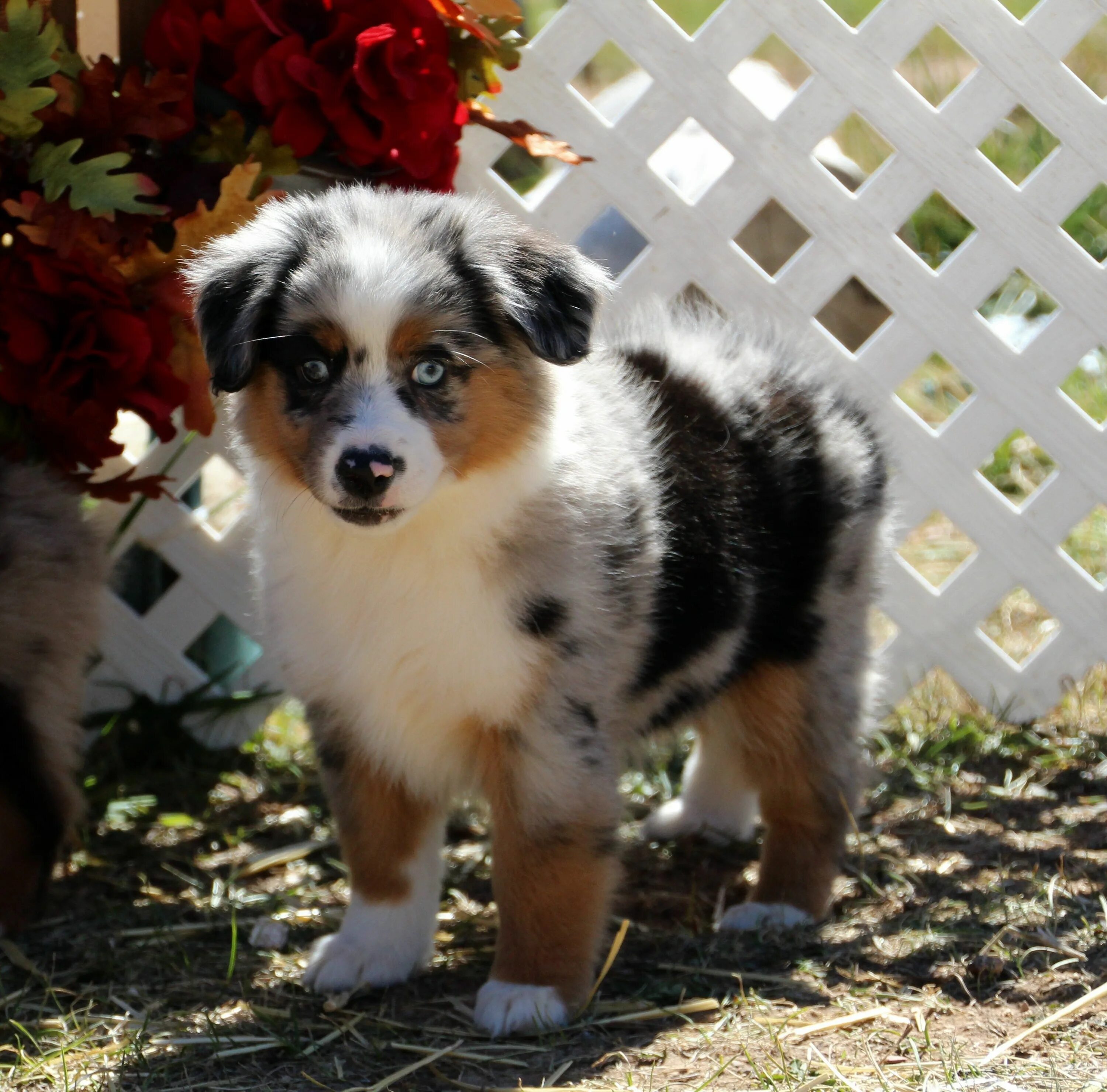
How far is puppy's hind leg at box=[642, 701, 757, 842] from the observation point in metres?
3.69

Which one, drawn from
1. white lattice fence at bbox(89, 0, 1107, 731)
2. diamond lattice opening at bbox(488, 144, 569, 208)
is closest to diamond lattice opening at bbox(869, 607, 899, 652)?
white lattice fence at bbox(89, 0, 1107, 731)

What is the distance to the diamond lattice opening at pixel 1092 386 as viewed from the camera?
17.9 feet

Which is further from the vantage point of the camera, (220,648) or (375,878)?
(220,648)

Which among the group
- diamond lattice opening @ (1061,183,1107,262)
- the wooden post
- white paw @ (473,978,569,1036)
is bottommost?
white paw @ (473,978,569,1036)

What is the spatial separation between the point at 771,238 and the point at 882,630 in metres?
1.77

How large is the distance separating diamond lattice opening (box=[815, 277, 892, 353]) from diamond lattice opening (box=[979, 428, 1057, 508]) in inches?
26.3

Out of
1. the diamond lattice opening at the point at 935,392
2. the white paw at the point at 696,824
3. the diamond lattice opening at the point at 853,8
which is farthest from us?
the diamond lattice opening at the point at 853,8

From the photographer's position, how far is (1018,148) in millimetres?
6566

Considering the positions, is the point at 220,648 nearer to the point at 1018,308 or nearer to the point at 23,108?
the point at 23,108

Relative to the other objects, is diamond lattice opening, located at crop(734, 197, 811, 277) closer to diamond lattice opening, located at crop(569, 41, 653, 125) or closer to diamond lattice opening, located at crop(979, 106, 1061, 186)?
diamond lattice opening, located at crop(979, 106, 1061, 186)

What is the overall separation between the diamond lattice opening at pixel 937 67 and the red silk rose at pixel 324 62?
448cm

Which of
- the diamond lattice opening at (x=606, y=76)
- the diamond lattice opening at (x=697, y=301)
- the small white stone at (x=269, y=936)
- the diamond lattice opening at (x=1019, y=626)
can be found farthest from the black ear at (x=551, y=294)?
the diamond lattice opening at (x=606, y=76)

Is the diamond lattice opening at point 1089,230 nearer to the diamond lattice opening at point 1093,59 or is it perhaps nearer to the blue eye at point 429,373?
the diamond lattice opening at point 1093,59

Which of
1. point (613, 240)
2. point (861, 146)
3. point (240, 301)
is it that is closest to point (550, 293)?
point (240, 301)
